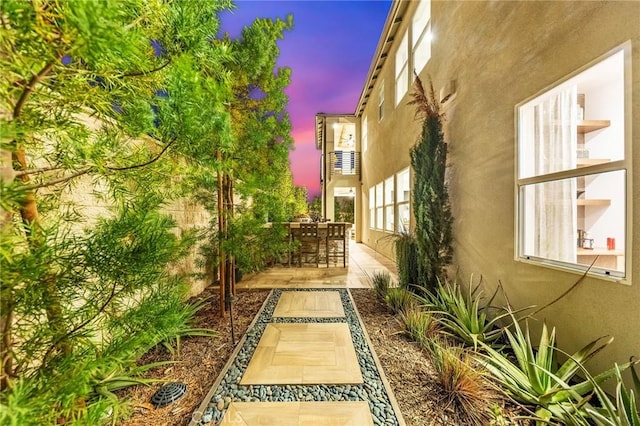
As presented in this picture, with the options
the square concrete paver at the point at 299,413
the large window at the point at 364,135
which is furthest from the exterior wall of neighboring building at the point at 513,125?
the large window at the point at 364,135

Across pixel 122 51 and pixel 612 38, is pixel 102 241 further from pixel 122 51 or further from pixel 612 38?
pixel 612 38

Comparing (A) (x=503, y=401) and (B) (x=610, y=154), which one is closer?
(A) (x=503, y=401)

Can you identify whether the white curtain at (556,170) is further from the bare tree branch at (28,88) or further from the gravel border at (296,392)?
the bare tree branch at (28,88)

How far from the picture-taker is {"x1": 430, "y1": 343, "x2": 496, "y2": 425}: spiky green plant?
5.51 feet

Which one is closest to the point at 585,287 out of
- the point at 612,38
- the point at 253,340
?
the point at 612,38

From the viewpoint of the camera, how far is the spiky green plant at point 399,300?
325 centimetres

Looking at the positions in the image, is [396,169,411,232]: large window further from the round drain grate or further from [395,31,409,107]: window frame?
the round drain grate

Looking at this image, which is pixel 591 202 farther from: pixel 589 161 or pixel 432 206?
pixel 432 206

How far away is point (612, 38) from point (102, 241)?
3431 millimetres

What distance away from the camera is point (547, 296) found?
230cm

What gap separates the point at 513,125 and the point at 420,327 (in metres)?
2.50

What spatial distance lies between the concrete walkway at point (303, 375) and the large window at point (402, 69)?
5.73 meters

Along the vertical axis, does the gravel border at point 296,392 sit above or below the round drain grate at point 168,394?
below

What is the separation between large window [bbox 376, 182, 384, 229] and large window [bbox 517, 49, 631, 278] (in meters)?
5.59
